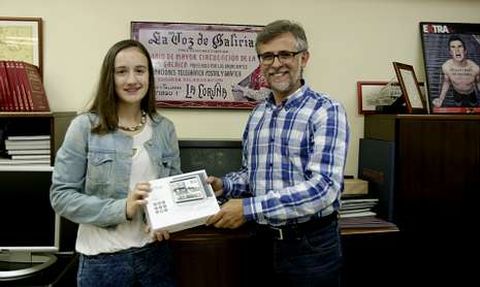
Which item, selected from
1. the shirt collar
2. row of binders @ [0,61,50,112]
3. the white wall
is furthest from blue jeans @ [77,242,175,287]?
the white wall

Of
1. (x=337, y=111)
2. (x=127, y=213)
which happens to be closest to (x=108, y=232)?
(x=127, y=213)

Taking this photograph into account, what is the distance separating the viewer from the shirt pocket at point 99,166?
54.1 inches

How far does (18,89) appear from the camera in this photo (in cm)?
183

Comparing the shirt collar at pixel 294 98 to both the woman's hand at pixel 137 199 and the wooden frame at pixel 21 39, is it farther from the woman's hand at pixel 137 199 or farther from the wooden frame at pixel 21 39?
the wooden frame at pixel 21 39

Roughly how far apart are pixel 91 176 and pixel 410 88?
1559 millimetres

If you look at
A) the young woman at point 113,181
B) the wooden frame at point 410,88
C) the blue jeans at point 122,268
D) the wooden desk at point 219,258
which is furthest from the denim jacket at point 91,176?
the wooden frame at point 410,88

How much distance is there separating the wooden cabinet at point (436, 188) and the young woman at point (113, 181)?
43.2 inches

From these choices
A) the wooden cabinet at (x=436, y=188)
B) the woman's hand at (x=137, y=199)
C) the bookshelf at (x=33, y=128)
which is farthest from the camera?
the wooden cabinet at (x=436, y=188)

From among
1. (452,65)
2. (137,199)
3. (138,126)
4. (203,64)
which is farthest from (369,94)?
(137,199)

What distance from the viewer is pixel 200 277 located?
5.61 ft

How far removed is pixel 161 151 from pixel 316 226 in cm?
58

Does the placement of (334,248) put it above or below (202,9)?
below

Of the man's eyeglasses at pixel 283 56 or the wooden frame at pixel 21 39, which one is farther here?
the wooden frame at pixel 21 39

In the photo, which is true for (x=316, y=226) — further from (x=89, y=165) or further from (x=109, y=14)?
(x=109, y=14)
